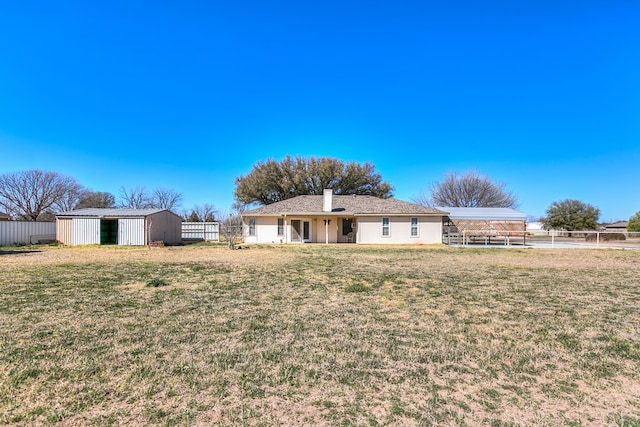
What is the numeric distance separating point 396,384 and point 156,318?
356 centimetres

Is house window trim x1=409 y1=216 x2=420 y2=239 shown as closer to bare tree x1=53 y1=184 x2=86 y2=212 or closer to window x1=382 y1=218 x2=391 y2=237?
window x1=382 y1=218 x2=391 y2=237

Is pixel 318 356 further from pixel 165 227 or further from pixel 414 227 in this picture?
pixel 165 227

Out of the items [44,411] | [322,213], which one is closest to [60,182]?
[322,213]

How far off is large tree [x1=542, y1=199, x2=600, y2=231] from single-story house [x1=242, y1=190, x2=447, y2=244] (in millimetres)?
27970

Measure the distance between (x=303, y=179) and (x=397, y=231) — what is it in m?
16.2

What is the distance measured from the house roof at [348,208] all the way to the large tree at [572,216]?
1077 inches

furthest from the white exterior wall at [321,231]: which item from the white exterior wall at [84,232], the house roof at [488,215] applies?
the white exterior wall at [84,232]

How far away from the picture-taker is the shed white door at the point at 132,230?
75.6 feet

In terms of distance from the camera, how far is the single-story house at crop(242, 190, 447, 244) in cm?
2430

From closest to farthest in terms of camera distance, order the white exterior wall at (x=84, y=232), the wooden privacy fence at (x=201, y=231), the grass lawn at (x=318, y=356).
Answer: the grass lawn at (x=318, y=356), the white exterior wall at (x=84, y=232), the wooden privacy fence at (x=201, y=231)

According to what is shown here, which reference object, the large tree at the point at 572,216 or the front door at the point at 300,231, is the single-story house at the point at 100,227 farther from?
the large tree at the point at 572,216

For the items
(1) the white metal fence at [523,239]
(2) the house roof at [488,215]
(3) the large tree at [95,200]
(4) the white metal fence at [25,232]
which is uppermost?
(3) the large tree at [95,200]

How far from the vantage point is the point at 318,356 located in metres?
3.70

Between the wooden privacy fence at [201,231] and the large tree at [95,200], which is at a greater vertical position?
the large tree at [95,200]
